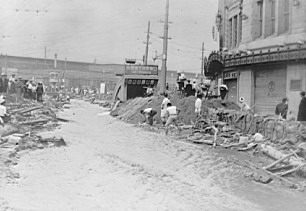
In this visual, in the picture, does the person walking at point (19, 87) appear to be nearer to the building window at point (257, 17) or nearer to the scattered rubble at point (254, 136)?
the scattered rubble at point (254, 136)

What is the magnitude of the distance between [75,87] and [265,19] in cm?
→ 7728

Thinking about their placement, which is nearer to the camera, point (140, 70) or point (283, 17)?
point (283, 17)

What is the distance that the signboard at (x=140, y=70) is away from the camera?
50188 mm

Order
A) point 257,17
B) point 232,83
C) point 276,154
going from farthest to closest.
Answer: point 232,83
point 257,17
point 276,154

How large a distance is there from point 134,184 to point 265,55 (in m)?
17.2

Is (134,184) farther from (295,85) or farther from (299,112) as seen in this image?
(295,85)

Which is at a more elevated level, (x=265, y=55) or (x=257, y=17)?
(x=257, y=17)

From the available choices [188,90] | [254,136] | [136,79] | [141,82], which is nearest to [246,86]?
[188,90]

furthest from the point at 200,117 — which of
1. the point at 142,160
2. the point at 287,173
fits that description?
the point at 287,173

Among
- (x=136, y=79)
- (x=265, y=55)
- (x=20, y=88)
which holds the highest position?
(x=265, y=55)

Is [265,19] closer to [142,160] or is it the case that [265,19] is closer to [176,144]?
[176,144]

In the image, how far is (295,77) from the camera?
944 inches

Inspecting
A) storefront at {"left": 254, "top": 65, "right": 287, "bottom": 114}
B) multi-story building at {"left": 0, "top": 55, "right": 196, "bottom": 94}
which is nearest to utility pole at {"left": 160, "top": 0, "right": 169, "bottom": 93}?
storefront at {"left": 254, "top": 65, "right": 287, "bottom": 114}

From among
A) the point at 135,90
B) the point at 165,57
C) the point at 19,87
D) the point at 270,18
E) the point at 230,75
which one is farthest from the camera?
the point at 135,90
